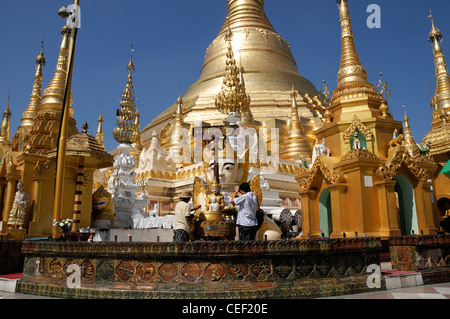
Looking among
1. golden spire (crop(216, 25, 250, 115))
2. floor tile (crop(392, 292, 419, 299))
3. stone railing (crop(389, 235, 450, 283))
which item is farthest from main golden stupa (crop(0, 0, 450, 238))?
golden spire (crop(216, 25, 250, 115))

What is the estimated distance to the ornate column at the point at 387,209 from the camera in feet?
30.2

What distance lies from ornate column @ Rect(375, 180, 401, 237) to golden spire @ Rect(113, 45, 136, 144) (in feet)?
51.5

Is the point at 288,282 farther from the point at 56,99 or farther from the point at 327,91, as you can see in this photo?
the point at 327,91

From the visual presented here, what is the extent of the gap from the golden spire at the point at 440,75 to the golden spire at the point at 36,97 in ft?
60.2

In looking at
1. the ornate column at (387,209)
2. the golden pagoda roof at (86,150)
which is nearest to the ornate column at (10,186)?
the golden pagoda roof at (86,150)

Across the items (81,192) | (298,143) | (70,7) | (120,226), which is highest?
(298,143)

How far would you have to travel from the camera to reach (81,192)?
10602 mm

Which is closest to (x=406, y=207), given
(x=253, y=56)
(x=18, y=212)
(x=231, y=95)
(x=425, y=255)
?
(x=425, y=255)

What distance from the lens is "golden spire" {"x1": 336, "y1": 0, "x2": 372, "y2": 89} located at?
12.0 metres

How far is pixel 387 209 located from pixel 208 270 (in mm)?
6389

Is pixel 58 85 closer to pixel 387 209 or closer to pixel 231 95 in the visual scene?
pixel 231 95

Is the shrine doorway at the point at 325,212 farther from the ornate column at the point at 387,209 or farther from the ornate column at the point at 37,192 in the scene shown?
the ornate column at the point at 37,192

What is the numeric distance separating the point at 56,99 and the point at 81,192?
12.9 ft

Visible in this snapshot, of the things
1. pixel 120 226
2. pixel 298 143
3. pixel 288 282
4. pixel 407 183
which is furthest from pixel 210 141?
pixel 298 143
